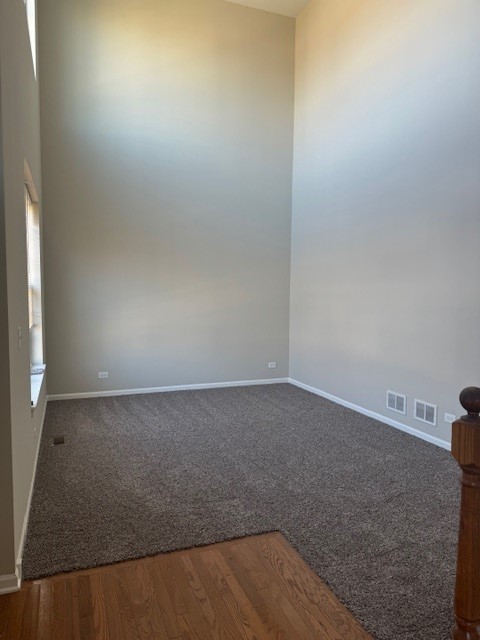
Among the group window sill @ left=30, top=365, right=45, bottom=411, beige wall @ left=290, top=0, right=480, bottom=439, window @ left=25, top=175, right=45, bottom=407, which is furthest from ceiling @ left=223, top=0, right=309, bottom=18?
window sill @ left=30, top=365, right=45, bottom=411

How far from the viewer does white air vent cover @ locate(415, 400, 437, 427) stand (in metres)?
3.83

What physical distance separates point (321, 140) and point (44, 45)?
3257 mm

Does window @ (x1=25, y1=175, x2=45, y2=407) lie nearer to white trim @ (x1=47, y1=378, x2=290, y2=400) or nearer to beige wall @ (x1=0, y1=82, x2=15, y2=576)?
white trim @ (x1=47, y1=378, x2=290, y2=400)

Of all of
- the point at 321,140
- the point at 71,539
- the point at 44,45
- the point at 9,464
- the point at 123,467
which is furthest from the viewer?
the point at 321,140

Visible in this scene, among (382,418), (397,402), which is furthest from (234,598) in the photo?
(382,418)

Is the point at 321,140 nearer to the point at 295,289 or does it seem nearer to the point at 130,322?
the point at 295,289

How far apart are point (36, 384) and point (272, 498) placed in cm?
225

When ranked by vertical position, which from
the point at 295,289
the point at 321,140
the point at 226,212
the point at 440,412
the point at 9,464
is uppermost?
the point at 321,140

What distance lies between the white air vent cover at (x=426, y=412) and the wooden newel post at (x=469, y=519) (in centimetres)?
252

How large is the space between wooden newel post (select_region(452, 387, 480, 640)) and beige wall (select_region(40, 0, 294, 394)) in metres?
4.53

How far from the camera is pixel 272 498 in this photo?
2785 mm

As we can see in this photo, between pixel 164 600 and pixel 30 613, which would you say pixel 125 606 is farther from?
pixel 30 613

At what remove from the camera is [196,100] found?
221 inches

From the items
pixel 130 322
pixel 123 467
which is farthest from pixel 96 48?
pixel 123 467
